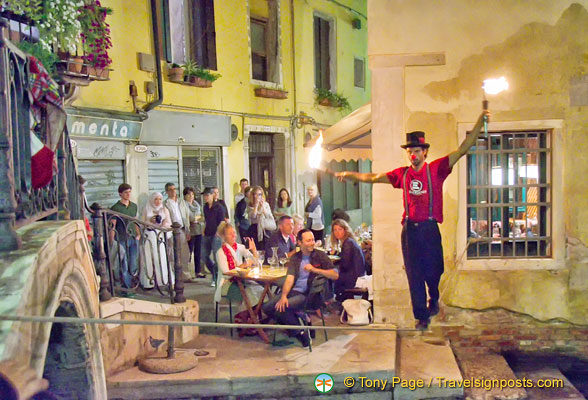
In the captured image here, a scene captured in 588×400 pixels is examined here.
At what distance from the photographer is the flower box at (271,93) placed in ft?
46.4

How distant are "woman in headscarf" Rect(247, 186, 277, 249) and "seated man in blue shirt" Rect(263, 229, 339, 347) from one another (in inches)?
150

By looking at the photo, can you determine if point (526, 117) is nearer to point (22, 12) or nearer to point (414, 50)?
point (414, 50)

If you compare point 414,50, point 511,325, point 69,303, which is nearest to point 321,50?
point 414,50

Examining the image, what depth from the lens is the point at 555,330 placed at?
701cm

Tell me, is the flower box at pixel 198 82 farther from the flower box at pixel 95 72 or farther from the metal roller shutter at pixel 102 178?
the flower box at pixel 95 72

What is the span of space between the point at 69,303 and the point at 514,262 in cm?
501

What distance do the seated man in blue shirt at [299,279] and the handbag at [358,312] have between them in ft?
1.76

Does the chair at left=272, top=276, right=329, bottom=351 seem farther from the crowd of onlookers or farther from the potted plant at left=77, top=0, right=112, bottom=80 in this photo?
the potted plant at left=77, top=0, right=112, bottom=80

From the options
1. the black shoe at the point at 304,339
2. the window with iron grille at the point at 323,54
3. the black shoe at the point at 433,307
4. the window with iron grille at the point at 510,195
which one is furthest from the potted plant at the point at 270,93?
the black shoe at the point at 433,307

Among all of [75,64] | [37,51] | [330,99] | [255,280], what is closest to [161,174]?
[75,64]

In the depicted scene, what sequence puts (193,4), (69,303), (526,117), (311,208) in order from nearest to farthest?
(69,303)
(526,117)
(311,208)
(193,4)

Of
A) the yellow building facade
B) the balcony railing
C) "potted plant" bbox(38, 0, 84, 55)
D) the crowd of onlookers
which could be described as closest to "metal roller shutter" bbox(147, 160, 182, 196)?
the yellow building facade

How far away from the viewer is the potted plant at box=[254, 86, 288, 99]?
1413 centimetres

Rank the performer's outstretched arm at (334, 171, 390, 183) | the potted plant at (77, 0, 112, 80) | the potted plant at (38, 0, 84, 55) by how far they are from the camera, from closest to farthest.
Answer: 1. the performer's outstretched arm at (334, 171, 390, 183)
2. the potted plant at (38, 0, 84, 55)
3. the potted plant at (77, 0, 112, 80)
